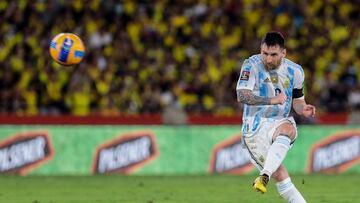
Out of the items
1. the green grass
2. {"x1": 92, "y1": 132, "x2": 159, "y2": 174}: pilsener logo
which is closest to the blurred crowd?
{"x1": 92, "y1": 132, "x2": 159, "y2": 174}: pilsener logo

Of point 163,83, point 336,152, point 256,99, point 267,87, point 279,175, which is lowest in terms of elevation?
point 336,152

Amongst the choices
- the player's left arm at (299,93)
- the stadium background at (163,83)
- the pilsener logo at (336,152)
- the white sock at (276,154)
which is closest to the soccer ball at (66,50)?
the stadium background at (163,83)

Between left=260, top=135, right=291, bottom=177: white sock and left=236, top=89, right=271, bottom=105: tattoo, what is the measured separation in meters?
0.43

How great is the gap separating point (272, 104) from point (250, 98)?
256mm

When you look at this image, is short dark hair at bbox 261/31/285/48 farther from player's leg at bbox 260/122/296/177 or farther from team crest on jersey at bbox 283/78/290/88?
player's leg at bbox 260/122/296/177

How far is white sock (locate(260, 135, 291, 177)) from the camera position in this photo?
9.84 metres

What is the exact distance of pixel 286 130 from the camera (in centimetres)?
1021

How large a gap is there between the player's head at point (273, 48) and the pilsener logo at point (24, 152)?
379 inches

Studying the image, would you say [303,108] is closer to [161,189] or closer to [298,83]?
[298,83]

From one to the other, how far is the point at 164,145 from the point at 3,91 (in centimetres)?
426

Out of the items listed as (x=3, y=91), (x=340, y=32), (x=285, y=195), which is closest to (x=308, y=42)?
(x=340, y=32)

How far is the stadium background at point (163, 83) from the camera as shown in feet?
63.3

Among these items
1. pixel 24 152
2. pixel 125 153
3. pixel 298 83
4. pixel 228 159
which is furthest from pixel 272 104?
pixel 24 152

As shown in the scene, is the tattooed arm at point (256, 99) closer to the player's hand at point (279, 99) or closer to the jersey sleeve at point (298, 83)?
the player's hand at point (279, 99)
